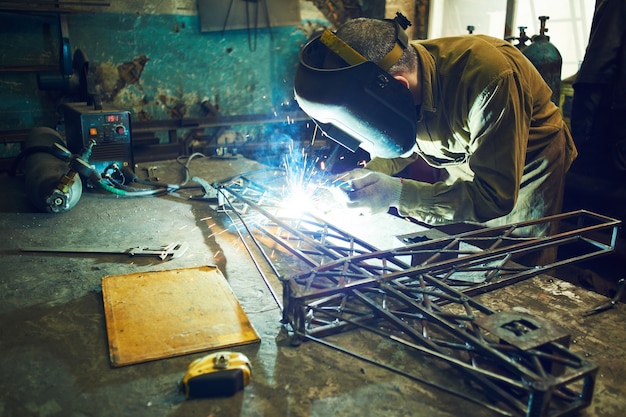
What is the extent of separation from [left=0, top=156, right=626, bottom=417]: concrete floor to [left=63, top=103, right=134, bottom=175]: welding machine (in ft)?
4.89

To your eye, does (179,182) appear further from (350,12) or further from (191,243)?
(350,12)

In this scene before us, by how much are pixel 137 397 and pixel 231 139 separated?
6.34 metres

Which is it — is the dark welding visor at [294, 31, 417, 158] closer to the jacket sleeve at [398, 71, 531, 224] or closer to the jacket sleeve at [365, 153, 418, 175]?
the jacket sleeve at [398, 71, 531, 224]

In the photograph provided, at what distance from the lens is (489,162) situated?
88.0 inches

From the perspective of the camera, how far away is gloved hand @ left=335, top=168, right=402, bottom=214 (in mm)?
2430

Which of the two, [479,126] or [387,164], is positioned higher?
[479,126]

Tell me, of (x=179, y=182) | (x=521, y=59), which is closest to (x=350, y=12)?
(x=179, y=182)

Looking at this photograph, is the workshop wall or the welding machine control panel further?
the workshop wall

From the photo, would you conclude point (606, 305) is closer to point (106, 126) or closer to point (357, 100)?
point (357, 100)

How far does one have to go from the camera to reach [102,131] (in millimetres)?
4152

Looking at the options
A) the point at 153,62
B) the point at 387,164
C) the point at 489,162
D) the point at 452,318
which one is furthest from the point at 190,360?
the point at 153,62

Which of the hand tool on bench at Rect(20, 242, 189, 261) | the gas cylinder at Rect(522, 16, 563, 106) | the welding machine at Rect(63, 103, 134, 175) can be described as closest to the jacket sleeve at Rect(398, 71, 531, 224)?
the hand tool on bench at Rect(20, 242, 189, 261)

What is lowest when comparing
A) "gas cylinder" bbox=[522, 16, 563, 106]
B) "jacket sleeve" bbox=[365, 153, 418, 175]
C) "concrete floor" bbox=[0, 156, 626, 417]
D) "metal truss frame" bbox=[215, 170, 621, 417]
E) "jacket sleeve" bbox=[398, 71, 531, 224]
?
"concrete floor" bbox=[0, 156, 626, 417]

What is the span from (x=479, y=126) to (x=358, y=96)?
2.01ft
